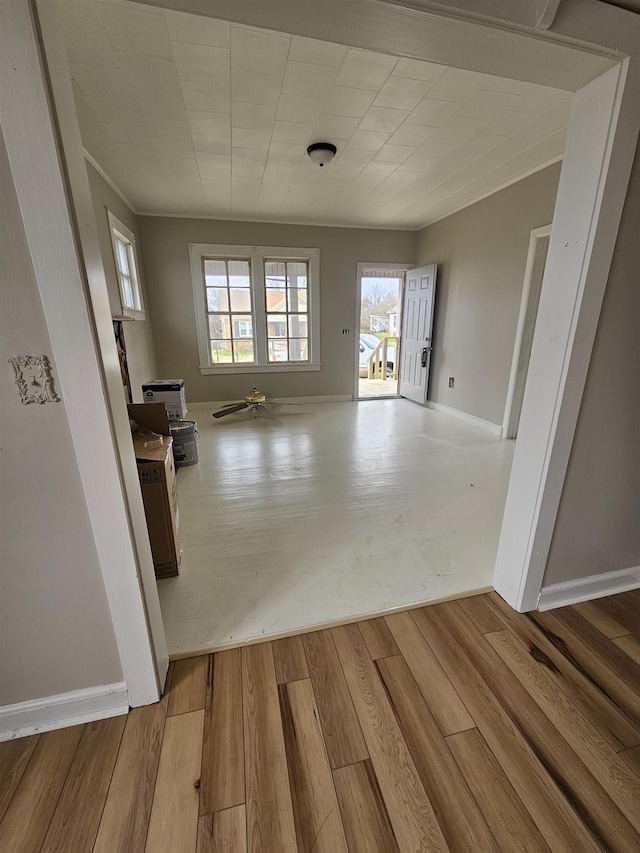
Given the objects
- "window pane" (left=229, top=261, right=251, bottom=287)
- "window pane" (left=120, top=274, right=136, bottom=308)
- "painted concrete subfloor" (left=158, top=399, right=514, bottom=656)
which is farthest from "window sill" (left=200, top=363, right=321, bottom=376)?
"painted concrete subfloor" (left=158, top=399, right=514, bottom=656)

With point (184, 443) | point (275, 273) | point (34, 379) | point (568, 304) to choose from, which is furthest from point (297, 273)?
point (34, 379)

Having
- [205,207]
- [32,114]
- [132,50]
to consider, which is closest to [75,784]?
[32,114]

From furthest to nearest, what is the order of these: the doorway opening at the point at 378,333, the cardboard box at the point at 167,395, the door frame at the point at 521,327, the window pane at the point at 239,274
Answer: the doorway opening at the point at 378,333 → the window pane at the point at 239,274 → the cardboard box at the point at 167,395 → the door frame at the point at 521,327

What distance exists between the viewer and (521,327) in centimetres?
349

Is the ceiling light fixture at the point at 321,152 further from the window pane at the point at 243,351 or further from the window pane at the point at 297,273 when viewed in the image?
the window pane at the point at 243,351

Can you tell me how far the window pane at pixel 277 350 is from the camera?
5.30m

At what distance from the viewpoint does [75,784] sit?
96cm

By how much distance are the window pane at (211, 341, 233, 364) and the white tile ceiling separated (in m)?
1.91

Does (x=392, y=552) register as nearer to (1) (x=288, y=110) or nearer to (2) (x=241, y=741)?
(2) (x=241, y=741)

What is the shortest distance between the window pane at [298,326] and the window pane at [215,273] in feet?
3.57

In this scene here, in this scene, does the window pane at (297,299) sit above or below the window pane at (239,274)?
below

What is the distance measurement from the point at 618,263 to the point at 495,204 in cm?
323

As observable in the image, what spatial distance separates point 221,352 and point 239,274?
1.15 meters

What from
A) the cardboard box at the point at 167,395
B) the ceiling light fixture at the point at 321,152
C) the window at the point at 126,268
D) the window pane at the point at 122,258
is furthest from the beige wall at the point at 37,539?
the window pane at the point at 122,258
